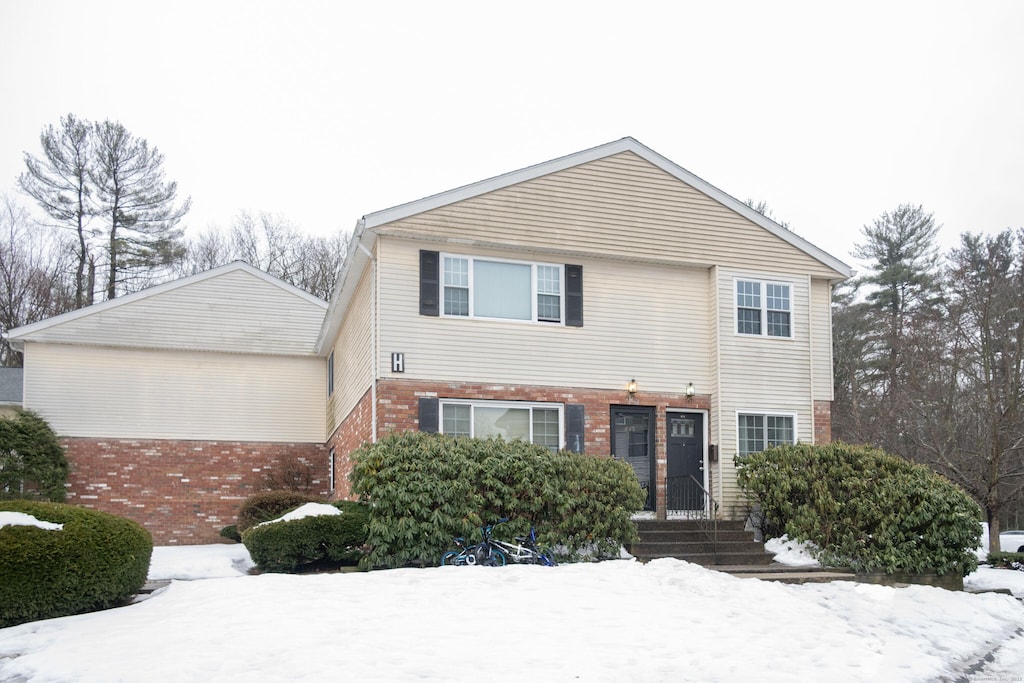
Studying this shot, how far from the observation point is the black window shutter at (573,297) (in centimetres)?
1492

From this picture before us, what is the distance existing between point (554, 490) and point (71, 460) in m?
12.4

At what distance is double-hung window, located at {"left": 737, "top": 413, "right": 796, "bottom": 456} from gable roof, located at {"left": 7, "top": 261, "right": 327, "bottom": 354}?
1067 centimetres

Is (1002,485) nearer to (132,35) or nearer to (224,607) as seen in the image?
(224,607)

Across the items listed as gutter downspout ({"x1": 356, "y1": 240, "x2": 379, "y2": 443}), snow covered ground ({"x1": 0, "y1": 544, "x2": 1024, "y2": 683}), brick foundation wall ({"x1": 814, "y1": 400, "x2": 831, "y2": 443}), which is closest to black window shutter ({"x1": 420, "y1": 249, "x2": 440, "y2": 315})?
gutter downspout ({"x1": 356, "y1": 240, "x2": 379, "y2": 443})

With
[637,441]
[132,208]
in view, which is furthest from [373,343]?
[132,208]

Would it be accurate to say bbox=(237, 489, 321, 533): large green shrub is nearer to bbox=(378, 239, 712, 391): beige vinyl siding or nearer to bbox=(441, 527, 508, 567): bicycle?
bbox=(378, 239, 712, 391): beige vinyl siding

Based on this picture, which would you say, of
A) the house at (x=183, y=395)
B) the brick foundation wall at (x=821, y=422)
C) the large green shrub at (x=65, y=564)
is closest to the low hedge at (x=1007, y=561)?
the brick foundation wall at (x=821, y=422)

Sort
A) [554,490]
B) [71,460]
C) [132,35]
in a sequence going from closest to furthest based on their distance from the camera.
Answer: [554,490], [71,460], [132,35]

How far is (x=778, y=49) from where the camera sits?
20.0 m

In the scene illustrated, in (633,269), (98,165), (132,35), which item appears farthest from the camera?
(98,165)

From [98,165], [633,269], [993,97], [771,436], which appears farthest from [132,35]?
[993,97]

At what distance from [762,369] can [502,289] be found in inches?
193

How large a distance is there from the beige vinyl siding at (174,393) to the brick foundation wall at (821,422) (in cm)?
1116

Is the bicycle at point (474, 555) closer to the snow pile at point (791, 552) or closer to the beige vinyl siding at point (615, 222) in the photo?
the snow pile at point (791, 552)
